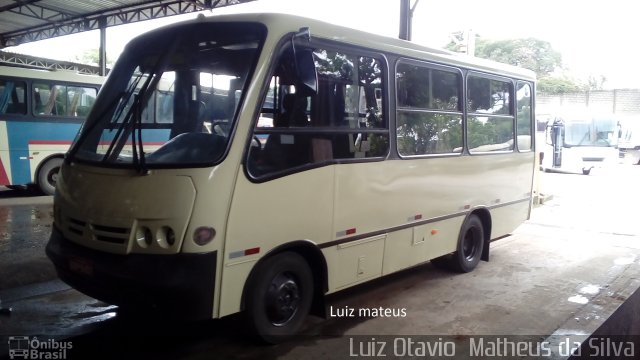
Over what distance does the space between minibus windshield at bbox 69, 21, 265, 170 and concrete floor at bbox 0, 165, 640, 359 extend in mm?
1491

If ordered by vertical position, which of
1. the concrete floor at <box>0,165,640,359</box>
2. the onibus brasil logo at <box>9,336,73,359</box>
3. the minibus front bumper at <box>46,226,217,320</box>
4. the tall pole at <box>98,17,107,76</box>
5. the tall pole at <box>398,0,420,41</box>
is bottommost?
the concrete floor at <box>0,165,640,359</box>

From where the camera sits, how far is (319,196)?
3896 mm

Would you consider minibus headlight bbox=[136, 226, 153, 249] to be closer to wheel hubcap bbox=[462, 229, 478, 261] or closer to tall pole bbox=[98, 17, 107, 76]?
wheel hubcap bbox=[462, 229, 478, 261]

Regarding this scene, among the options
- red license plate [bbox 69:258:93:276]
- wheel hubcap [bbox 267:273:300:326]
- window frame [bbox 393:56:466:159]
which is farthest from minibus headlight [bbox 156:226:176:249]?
window frame [bbox 393:56:466:159]

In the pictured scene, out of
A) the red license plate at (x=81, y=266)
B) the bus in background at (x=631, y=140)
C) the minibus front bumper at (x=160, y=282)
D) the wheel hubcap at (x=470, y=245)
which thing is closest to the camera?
the minibus front bumper at (x=160, y=282)

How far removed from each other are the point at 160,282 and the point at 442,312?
112 inches

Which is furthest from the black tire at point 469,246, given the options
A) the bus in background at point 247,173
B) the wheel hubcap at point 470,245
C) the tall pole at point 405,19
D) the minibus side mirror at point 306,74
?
the tall pole at point 405,19

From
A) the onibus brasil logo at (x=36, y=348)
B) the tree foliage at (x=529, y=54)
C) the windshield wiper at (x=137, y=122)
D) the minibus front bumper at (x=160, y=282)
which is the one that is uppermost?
the tree foliage at (x=529, y=54)

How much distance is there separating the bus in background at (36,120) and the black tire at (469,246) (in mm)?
7962

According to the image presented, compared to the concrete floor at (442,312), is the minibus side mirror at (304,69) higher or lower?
higher

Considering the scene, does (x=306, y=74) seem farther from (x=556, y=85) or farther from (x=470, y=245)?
(x=556, y=85)

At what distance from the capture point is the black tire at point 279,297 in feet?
11.6

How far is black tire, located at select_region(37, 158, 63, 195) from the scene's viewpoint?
421 inches

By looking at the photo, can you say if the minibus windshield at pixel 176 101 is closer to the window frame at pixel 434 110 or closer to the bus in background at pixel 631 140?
the window frame at pixel 434 110
